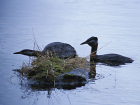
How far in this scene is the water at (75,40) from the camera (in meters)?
9.05

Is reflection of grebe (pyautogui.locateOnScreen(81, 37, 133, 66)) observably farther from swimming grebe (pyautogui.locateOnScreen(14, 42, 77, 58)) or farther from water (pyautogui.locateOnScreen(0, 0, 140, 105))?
swimming grebe (pyautogui.locateOnScreen(14, 42, 77, 58))

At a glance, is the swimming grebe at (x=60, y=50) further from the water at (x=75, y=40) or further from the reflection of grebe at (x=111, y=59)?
the reflection of grebe at (x=111, y=59)

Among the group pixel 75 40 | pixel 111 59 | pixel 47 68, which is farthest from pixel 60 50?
pixel 75 40

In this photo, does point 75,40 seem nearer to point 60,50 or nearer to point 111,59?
point 60,50

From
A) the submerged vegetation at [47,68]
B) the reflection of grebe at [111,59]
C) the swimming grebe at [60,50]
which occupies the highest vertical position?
the swimming grebe at [60,50]

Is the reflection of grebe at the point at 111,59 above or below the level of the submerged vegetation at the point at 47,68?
above

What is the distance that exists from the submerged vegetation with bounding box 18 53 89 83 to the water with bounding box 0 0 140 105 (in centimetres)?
41

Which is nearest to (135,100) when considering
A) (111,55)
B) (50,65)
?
(50,65)

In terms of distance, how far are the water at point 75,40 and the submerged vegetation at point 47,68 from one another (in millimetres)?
408

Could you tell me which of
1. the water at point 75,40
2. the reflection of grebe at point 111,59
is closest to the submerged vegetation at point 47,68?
the water at point 75,40

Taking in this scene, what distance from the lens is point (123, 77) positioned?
35.9 feet

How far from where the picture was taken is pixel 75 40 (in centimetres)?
1664

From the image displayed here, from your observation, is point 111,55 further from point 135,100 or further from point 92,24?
point 92,24

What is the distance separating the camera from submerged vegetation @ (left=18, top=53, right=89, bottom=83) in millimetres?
10039
